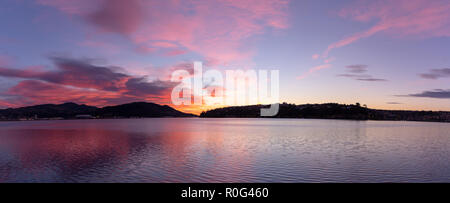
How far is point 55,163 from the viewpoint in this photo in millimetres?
31766

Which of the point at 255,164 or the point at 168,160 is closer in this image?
the point at 255,164
